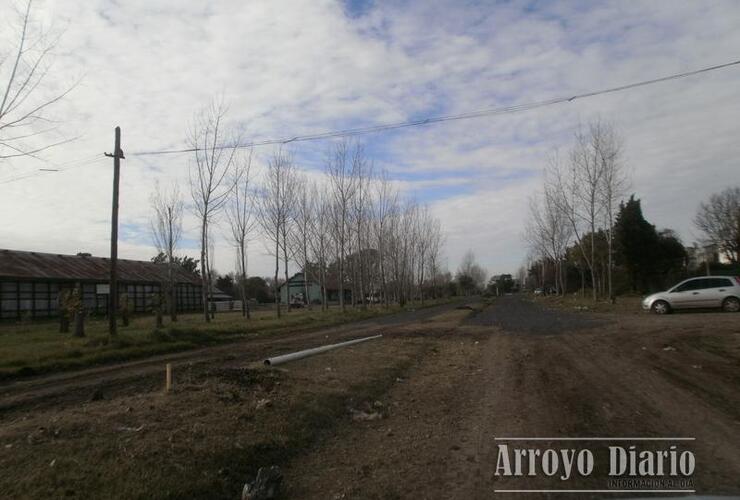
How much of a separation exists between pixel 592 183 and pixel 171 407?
33751 millimetres

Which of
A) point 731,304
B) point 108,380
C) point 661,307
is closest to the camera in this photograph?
point 108,380

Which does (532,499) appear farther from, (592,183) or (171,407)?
(592,183)

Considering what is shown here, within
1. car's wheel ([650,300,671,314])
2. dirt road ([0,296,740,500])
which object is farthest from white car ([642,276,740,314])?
dirt road ([0,296,740,500])

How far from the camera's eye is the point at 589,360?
11906 mm

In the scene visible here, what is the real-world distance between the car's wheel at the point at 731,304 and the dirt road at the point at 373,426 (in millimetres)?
11949

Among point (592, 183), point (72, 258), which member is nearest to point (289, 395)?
point (592, 183)

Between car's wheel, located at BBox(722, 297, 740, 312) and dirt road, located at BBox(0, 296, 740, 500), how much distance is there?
39.2 feet

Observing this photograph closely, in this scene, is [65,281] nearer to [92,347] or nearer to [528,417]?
[92,347]

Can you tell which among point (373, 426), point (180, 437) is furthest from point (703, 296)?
point (180, 437)

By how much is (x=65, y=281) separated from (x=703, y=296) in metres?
41.8

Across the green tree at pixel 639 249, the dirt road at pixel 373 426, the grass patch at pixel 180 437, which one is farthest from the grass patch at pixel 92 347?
the green tree at pixel 639 249

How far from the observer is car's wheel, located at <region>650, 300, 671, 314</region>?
23.7m

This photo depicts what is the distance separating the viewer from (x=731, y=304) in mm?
22109

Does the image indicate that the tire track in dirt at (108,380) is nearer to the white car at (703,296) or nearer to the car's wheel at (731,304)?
the white car at (703,296)
